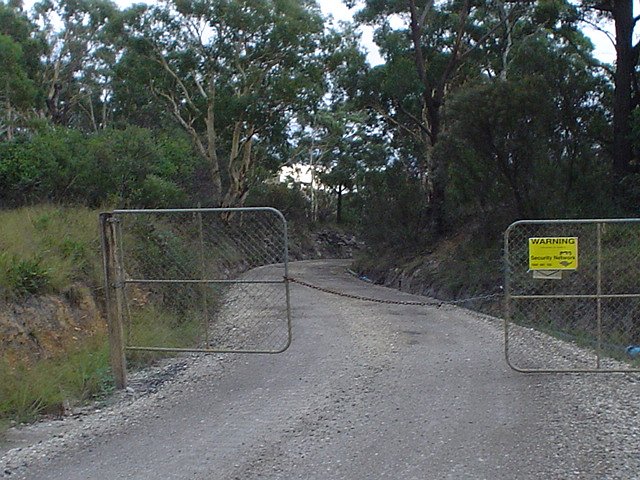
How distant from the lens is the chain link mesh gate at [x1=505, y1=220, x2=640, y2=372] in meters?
8.84

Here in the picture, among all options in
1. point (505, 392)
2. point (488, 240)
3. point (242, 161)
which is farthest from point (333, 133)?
point (505, 392)

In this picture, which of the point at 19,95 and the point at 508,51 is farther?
the point at 508,51

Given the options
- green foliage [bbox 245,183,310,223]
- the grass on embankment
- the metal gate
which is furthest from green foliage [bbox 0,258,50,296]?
green foliage [bbox 245,183,310,223]

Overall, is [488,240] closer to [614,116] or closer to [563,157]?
[563,157]

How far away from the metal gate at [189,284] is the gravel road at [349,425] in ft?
1.54

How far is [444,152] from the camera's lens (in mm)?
23078

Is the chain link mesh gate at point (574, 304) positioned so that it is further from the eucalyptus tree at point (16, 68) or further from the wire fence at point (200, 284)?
the eucalyptus tree at point (16, 68)

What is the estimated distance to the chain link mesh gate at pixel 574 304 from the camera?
8836mm

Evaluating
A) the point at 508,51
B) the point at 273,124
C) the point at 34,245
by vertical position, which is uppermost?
the point at 508,51

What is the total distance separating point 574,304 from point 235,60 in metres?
22.4

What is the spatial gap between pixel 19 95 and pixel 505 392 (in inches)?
948

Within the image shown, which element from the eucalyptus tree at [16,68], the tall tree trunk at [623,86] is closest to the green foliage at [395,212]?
the tall tree trunk at [623,86]

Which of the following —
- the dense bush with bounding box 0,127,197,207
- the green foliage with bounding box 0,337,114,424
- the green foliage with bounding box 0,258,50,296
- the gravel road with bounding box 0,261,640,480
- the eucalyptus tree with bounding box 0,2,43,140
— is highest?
the eucalyptus tree with bounding box 0,2,43,140

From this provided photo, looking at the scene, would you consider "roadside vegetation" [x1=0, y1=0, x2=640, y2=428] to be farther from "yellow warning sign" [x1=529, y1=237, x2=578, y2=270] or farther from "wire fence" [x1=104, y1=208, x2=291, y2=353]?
"yellow warning sign" [x1=529, y1=237, x2=578, y2=270]
